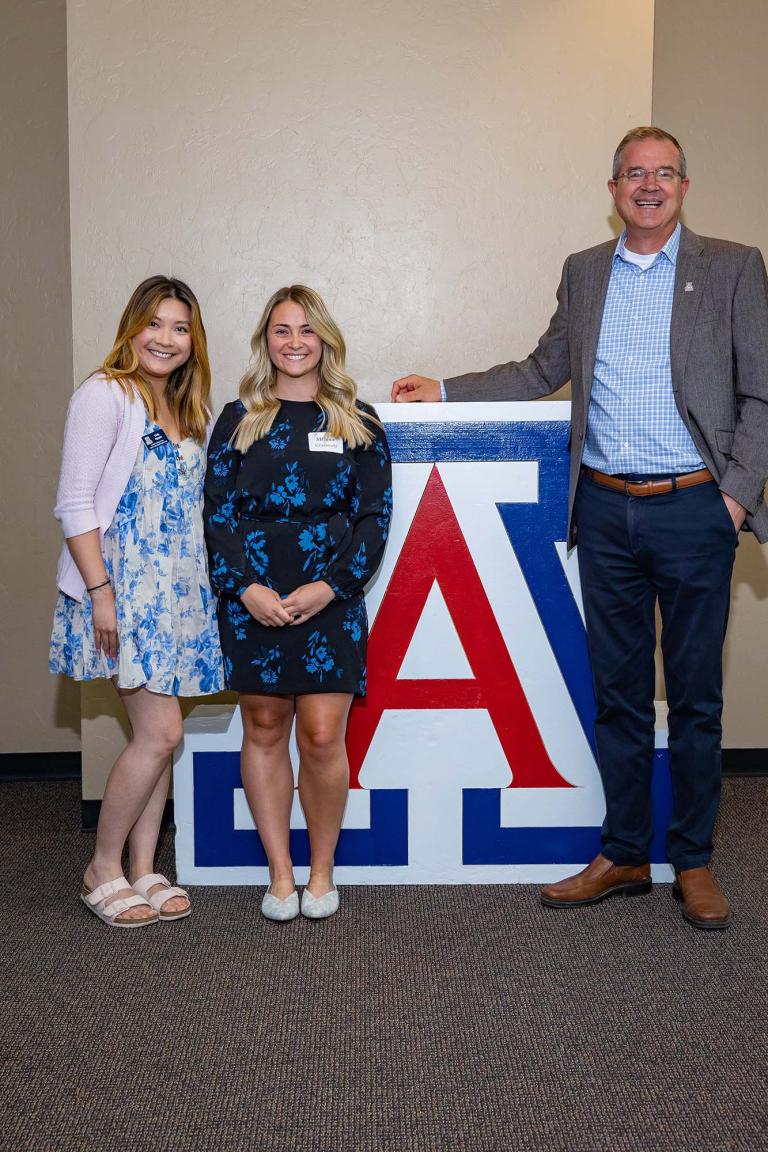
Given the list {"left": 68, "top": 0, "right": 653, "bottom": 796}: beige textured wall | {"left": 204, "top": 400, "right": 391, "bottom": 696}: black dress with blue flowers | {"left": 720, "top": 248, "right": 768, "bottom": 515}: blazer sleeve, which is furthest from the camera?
{"left": 68, "top": 0, "right": 653, "bottom": 796}: beige textured wall

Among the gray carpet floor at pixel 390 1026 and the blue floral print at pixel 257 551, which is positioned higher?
the blue floral print at pixel 257 551

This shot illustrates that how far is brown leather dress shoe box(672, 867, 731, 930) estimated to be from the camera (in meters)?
2.62

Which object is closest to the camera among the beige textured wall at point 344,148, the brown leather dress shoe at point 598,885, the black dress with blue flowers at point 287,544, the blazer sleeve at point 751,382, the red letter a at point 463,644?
the blazer sleeve at point 751,382

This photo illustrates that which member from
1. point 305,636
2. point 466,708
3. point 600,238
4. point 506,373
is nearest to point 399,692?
point 466,708

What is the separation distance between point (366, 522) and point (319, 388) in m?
0.37

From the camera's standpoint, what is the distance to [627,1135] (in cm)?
181

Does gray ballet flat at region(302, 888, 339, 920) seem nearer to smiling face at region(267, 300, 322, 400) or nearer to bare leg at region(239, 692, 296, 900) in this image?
bare leg at region(239, 692, 296, 900)

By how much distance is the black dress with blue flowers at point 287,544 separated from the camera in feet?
8.66

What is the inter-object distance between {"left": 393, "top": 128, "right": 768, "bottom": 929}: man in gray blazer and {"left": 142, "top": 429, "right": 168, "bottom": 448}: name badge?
3.45 ft

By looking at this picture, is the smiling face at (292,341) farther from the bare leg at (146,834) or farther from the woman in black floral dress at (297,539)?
the bare leg at (146,834)

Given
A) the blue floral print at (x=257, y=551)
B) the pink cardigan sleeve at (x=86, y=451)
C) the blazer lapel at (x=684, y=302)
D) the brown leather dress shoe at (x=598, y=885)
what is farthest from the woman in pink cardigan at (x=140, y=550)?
the blazer lapel at (x=684, y=302)

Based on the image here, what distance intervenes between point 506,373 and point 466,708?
3.08 ft

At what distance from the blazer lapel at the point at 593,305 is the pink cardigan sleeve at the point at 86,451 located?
3.84ft

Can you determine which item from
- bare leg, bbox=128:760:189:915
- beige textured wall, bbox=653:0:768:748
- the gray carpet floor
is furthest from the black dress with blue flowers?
beige textured wall, bbox=653:0:768:748
